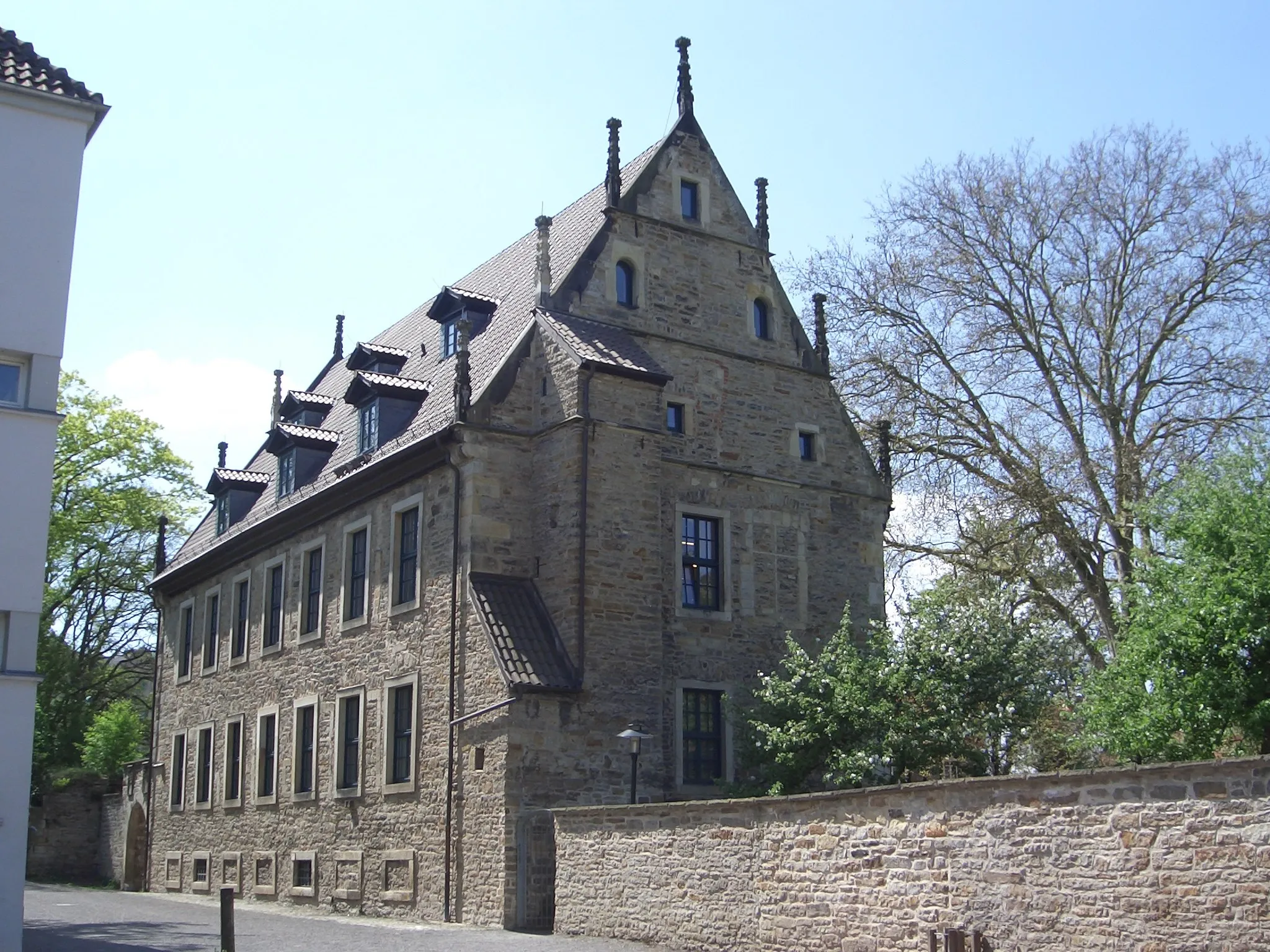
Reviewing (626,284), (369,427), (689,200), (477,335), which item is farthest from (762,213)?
(369,427)

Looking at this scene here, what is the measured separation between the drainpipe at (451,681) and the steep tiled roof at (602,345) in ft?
8.49

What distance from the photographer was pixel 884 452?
2770cm

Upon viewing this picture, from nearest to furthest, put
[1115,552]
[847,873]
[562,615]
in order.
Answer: [847,873] → [562,615] → [1115,552]

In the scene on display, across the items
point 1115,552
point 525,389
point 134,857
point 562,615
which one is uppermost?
point 525,389

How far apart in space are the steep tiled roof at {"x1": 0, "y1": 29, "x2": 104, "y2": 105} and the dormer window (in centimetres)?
964

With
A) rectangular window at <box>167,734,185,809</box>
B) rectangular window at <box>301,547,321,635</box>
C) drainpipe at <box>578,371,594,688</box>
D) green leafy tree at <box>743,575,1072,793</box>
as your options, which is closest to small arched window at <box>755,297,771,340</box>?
drainpipe at <box>578,371,594,688</box>

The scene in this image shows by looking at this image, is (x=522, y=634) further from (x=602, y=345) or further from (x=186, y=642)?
(x=186, y=642)

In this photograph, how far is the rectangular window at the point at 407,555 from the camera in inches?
944

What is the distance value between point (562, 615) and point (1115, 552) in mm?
11222

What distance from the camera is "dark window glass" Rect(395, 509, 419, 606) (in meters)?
24.0

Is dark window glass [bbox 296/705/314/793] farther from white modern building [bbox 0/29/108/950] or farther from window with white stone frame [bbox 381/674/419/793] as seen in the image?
white modern building [bbox 0/29/108/950]

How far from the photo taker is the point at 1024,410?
93.1 feet

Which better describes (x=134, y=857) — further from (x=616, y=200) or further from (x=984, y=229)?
(x=984, y=229)

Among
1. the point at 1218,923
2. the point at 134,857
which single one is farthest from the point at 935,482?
the point at 134,857
